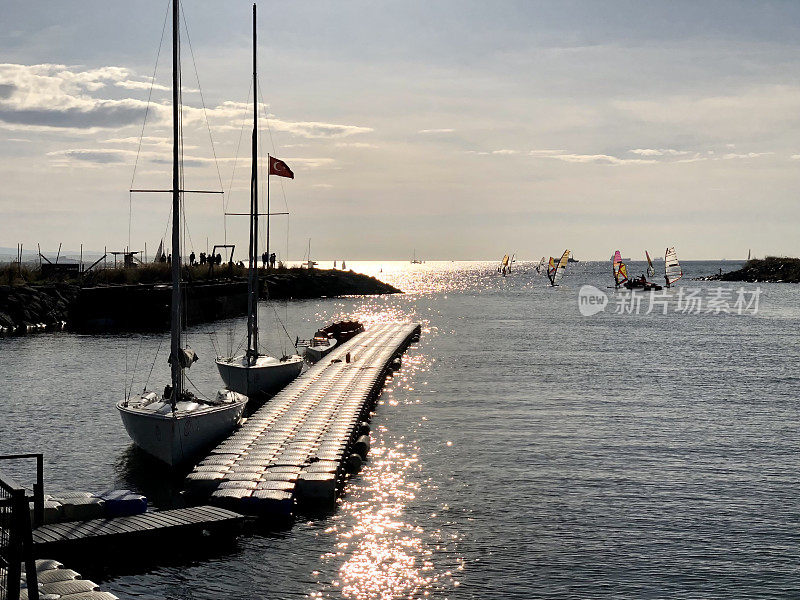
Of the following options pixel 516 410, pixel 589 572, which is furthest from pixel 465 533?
pixel 516 410

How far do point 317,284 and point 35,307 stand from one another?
257ft

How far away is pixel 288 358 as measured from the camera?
160 ft

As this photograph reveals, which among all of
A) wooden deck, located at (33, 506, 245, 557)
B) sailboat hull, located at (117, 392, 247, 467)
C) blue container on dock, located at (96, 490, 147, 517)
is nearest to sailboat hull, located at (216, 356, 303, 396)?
sailboat hull, located at (117, 392, 247, 467)

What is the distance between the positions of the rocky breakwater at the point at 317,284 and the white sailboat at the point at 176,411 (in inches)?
4346

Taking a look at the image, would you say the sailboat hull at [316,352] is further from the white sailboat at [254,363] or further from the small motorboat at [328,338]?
the white sailboat at [254,363]

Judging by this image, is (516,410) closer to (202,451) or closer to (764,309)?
(202,451)

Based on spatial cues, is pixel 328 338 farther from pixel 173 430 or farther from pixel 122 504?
pixel 122 504

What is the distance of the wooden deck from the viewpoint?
68.7 ft

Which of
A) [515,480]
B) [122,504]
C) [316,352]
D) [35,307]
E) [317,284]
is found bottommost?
[515,480]

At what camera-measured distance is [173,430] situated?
29156 millimetres

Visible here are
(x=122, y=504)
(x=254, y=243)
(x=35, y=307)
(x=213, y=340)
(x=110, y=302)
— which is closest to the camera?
→ (x=122, y=504)

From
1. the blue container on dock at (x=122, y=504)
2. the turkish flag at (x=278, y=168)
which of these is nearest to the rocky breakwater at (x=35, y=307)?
the turkish flag at (x=278, y=168)

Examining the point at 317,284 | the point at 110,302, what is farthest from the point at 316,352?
the point at 317,284

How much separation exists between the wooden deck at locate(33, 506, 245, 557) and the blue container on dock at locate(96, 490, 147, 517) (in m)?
0.27
